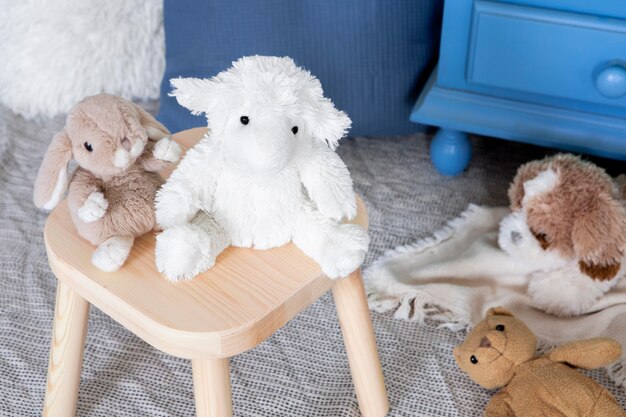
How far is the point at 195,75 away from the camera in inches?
46.1

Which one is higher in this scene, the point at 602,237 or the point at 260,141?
→ the point at 260,141

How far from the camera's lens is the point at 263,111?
0.67 m

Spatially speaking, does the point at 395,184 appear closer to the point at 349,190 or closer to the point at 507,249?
the point at 507,249

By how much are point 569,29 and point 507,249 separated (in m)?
0.31

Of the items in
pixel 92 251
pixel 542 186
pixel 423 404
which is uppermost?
pixel 92 251

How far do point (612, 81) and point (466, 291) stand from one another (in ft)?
1.13

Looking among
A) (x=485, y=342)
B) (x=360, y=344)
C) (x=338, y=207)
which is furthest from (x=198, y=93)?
(x=485, y=342)

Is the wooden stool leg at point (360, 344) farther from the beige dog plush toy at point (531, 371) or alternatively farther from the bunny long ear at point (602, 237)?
the bunny long ear at point (602, 237)

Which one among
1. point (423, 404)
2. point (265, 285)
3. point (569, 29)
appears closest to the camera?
point (265, 285)

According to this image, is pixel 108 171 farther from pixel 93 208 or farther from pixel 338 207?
pixel 338 207

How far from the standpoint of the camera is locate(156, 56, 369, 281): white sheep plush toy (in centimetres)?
68

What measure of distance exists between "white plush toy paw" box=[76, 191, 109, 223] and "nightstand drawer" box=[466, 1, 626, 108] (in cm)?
62

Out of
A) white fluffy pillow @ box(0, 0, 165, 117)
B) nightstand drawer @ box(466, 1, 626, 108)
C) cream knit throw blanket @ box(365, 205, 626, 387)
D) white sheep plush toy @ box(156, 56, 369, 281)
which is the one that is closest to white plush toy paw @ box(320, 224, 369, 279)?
white sheep plush toy @ box(156, 56, 369, 281)

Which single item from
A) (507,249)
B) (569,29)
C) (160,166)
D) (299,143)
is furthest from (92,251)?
(569,29)
